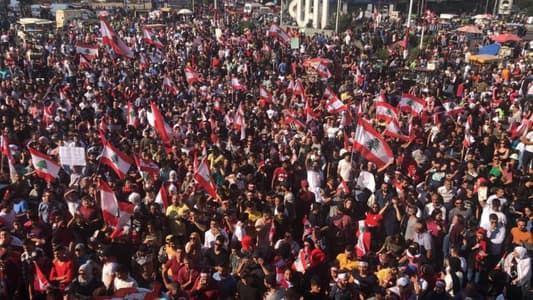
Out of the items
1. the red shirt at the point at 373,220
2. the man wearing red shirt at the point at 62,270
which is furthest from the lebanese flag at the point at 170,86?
the man wearing red shirt at the point at 62,270

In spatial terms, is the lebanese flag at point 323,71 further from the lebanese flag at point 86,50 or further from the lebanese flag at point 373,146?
the lebanese flag at point 373,146

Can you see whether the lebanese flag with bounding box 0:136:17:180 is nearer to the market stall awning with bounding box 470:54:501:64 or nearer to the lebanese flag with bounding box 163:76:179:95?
the lebanese flag with bounding box 163:76:179:95

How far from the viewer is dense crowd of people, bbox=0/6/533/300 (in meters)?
6.31

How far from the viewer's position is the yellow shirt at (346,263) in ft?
21.3

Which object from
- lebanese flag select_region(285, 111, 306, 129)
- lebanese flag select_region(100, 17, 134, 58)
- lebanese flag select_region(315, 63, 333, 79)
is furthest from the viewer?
lebanese flag select_region(315, 63, 333, 79)

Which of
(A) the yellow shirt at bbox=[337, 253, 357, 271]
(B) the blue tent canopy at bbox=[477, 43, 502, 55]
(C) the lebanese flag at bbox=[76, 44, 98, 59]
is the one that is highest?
Result: (C) the lebanese flag at bbox=[76, 44, 98, 59]

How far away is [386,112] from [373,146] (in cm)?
340

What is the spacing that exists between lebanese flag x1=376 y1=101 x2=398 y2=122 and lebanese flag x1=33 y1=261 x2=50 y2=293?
27.2ft

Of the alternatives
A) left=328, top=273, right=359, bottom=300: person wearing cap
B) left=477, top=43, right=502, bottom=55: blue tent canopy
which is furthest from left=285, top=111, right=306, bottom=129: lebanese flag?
left=477, top=43, right=502, bottom=55: blue tent canopy

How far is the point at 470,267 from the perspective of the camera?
22.1ft

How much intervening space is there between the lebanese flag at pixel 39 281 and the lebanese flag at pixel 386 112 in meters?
8.30

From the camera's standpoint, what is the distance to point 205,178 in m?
8.70

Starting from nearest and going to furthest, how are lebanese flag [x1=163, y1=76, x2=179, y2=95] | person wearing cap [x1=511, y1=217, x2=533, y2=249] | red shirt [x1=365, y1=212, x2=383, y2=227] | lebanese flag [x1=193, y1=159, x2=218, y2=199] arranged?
person wearing cap [x1=511, y1=217, x2=533, y2=249], red shirt [x1=365, y1=212, x2=383, y2=227], lebanese flag [x1=193, y1=159, x2=218, y2=199], lebanese flag [x1=163, y1=76, x2=179, y2=95]

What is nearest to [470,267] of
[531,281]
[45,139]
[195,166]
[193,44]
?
[531,281]
